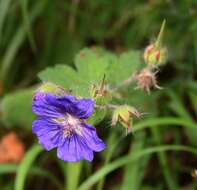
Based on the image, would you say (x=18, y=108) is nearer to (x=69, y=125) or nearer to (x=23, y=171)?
(x=23, y=171)

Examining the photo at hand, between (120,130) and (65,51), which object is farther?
(65,51)

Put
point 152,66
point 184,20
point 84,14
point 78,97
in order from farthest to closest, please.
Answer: point 84,14, point 184,20, point 152,66, point 78,97

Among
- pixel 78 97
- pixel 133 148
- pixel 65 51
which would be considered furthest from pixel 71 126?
pixel 65 51

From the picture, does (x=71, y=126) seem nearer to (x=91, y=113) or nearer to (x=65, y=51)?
(x=91, y=113)

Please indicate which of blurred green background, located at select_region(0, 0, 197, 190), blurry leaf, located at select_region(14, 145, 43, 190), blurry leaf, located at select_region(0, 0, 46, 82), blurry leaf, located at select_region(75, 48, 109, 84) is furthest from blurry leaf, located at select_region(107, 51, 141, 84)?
blurry leaf, located at select_region(0, 0, 46, 82)

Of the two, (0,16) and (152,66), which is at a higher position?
(0,16)

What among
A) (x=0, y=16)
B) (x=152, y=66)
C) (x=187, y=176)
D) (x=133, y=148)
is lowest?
(x=187, y=176)

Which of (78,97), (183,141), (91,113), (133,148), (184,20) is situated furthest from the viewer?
(183,141)

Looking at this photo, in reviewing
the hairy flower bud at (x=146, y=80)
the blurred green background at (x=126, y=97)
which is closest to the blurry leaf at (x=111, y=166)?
the blurred green background at (x=126, y=97)
